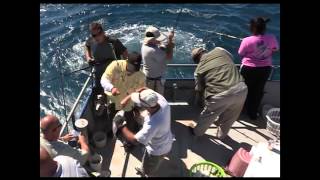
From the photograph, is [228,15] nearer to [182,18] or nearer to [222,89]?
[182,18]

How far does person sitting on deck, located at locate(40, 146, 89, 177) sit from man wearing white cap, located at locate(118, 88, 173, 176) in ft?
3.12

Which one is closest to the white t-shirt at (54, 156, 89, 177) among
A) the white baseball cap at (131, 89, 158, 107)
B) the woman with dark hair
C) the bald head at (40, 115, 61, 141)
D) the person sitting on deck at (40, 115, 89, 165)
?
the person sitting on deck at (40, 115, 89, 165)

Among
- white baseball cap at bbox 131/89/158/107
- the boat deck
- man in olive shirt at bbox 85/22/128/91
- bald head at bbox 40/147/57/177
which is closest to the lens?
bald head at bbox 40/147/57/177

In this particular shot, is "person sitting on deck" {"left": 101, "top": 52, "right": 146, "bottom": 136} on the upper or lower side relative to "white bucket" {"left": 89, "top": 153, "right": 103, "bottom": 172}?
upper

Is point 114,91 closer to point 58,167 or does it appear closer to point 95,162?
point 95,162

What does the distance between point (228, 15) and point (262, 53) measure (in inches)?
415

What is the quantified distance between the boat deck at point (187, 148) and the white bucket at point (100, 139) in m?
0.09

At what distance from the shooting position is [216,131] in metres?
6.43

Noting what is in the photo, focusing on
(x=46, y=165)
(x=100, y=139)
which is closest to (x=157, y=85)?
(x=100, y=139)

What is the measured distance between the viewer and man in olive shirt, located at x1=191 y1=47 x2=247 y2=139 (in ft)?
17.9

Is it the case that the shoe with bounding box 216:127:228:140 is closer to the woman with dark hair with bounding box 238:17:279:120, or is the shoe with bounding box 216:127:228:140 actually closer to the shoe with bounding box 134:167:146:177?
the woman with dark hair with bounding box 238:17:279:120

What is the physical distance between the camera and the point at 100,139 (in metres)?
5.92

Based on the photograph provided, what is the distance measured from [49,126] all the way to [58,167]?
47cm
